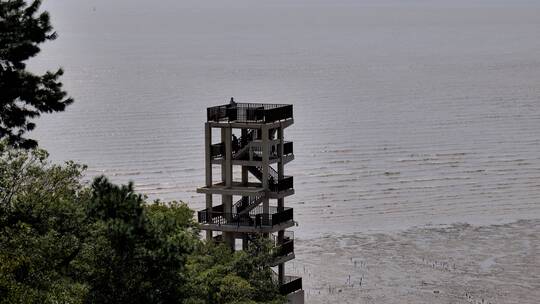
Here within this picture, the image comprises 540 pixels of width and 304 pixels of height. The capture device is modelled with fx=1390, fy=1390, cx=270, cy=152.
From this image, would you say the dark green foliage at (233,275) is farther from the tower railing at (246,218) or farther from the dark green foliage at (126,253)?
the tower railing at (246,218)

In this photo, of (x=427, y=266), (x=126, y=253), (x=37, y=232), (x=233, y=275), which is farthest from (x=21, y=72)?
(x=427, y=266)

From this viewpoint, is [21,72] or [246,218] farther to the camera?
[246,218]

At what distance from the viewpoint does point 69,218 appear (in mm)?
31219

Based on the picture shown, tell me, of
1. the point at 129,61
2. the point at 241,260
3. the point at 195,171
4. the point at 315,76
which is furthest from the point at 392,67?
the point at 241,260

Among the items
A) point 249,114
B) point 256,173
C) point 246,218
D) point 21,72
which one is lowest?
point 246,218

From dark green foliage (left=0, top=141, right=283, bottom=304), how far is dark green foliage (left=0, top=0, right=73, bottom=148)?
1613mm

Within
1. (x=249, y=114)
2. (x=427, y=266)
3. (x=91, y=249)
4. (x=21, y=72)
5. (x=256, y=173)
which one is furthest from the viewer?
(x=427, y=266)

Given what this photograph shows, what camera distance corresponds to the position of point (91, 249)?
29.7 m

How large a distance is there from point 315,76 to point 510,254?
91.2 m

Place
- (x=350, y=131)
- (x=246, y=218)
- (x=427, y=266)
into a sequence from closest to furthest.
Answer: (x=246, y=218), (x=427, y=266), (x=350, y=131)

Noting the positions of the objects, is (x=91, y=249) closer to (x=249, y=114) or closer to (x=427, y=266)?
(x=249, y=114)

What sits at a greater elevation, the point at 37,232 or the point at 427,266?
the point at 37,232

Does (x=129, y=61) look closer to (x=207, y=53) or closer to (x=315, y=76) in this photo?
(x=207, y=53)

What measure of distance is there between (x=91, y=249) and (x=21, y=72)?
4.10 metres
